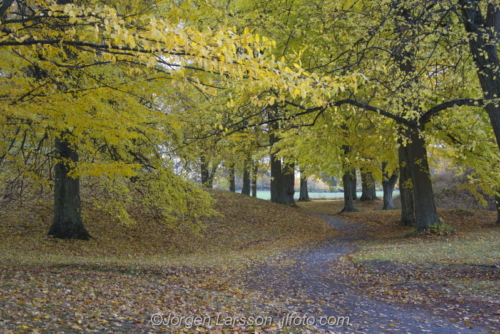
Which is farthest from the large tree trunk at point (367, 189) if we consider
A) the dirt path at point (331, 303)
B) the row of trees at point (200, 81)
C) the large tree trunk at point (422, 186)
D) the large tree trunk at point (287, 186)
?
the dirt path at point (331, 303)

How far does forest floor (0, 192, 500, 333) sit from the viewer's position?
209 inches

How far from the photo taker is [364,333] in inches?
206

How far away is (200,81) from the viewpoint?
8242 mm

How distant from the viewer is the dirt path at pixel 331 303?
5.48m

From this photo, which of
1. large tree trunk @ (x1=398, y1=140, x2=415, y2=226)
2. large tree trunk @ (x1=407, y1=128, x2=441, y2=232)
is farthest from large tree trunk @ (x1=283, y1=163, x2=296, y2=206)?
large tree trunk @ (x1=407, y1=128, x2=441, y2=232)

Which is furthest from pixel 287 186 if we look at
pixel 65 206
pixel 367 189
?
pixel 65 206

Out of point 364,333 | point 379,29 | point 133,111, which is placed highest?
point 379,29

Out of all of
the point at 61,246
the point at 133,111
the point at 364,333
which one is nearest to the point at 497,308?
the point at 364,333

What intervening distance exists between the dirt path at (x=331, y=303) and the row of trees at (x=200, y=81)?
316 cm

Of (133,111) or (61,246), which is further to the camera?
(61,246)

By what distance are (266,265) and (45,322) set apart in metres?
6.64

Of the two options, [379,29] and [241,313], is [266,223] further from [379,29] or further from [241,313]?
[241,313]

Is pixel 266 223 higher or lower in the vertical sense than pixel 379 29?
lower

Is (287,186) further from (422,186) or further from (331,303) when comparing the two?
(331,303)
